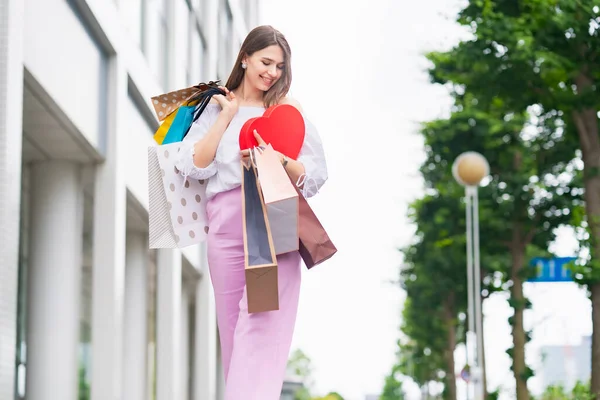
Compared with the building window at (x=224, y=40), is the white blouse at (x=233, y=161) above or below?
below

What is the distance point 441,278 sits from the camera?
3469 centimetres

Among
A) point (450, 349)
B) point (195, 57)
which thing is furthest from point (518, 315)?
point (450, 349)

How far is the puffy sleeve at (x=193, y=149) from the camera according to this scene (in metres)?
3.67

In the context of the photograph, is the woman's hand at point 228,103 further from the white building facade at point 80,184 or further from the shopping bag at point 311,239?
the white building facade at point 80,184

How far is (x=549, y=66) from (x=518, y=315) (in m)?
11.6

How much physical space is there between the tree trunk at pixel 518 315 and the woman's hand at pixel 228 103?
75.7 ft

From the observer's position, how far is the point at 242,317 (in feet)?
11.5

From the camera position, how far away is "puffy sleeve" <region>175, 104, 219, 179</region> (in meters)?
3.67

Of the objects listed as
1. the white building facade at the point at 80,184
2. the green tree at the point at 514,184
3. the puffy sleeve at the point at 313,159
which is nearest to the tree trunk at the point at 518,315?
the green tree at the point at 514,184

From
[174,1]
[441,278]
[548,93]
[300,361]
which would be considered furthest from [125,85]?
[300,361]

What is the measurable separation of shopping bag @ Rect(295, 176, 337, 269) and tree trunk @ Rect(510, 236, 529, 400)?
23.1 metres

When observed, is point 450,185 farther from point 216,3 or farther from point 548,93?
point 548,93

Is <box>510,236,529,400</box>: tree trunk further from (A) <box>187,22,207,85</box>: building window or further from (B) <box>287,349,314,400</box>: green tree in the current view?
(B) <box>287,349,314,400</box>: green tree

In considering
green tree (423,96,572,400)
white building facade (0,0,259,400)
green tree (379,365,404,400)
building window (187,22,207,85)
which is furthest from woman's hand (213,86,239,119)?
green tree (379,365,404,400)
